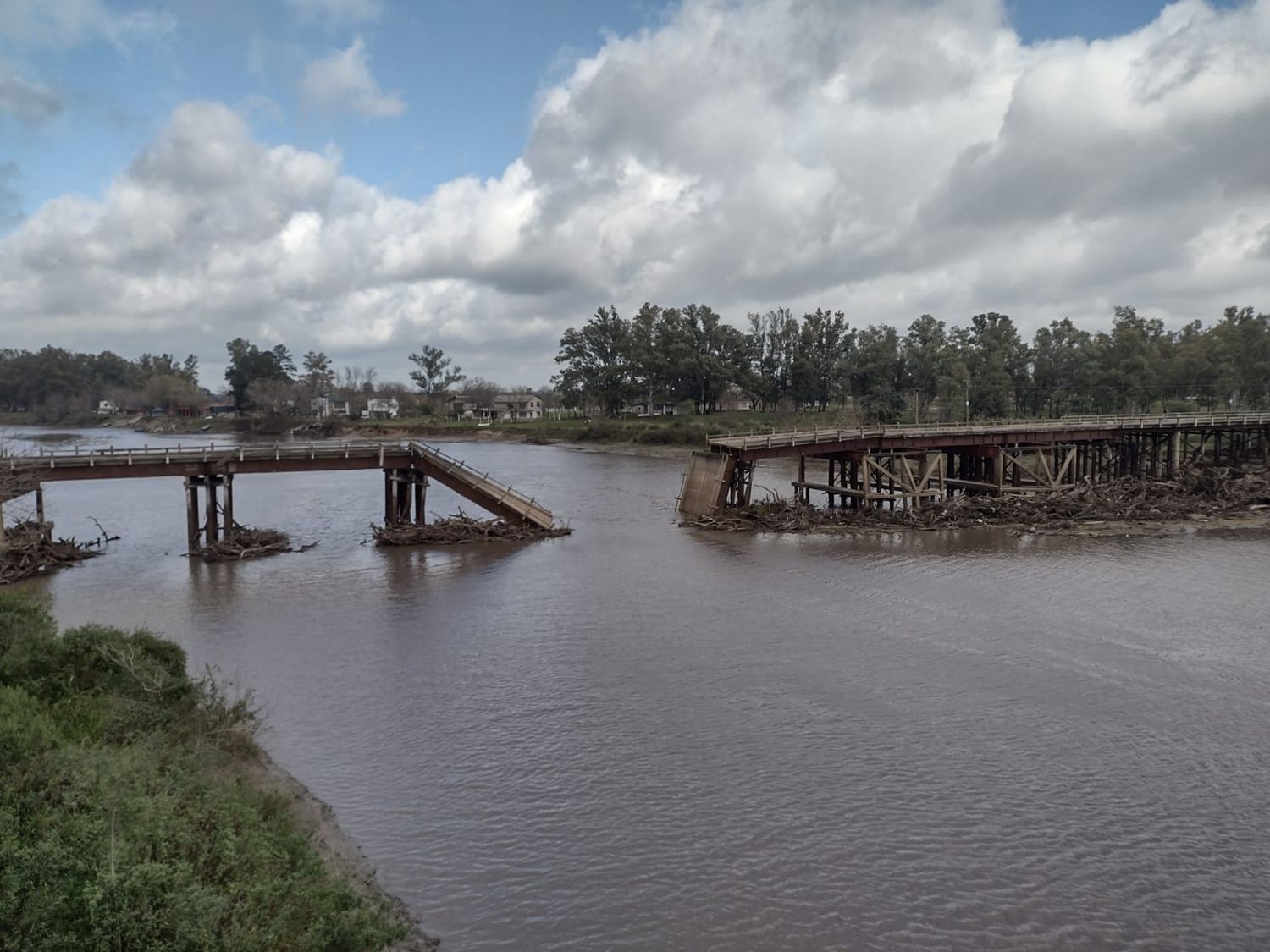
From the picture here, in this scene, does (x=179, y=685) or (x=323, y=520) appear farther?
(x=323, y=520)

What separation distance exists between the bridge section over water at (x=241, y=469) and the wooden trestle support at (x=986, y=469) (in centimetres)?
1186

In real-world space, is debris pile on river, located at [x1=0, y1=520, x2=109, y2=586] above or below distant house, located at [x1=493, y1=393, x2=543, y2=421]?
below

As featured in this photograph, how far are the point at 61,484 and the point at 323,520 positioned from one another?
1136 inches

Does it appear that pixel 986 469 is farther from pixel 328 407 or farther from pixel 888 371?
pixel 328 407

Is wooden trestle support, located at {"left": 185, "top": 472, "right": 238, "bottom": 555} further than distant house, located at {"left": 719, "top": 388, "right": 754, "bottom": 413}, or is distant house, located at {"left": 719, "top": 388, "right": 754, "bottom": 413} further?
distant house, located at {"left": 719, "top": 388, "right": 754, "bottom": 413}

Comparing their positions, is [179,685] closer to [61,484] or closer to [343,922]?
[343,922]

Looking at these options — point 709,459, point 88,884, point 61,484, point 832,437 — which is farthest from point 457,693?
point 61,484

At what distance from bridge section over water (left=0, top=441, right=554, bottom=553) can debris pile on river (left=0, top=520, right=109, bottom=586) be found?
753mm

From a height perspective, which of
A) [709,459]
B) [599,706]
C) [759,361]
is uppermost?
[759,361]

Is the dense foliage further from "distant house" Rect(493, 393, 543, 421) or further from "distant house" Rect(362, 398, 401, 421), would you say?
"distant house" Rect(493, 393, 543, 421)

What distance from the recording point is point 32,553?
31.0 meters

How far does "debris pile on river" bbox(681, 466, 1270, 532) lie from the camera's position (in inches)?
1553

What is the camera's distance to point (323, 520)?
4328 centimetres

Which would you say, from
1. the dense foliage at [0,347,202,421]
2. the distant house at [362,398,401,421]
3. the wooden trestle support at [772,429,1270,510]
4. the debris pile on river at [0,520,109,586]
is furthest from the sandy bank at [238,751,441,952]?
the dense foliage at [0,347,202,421]
